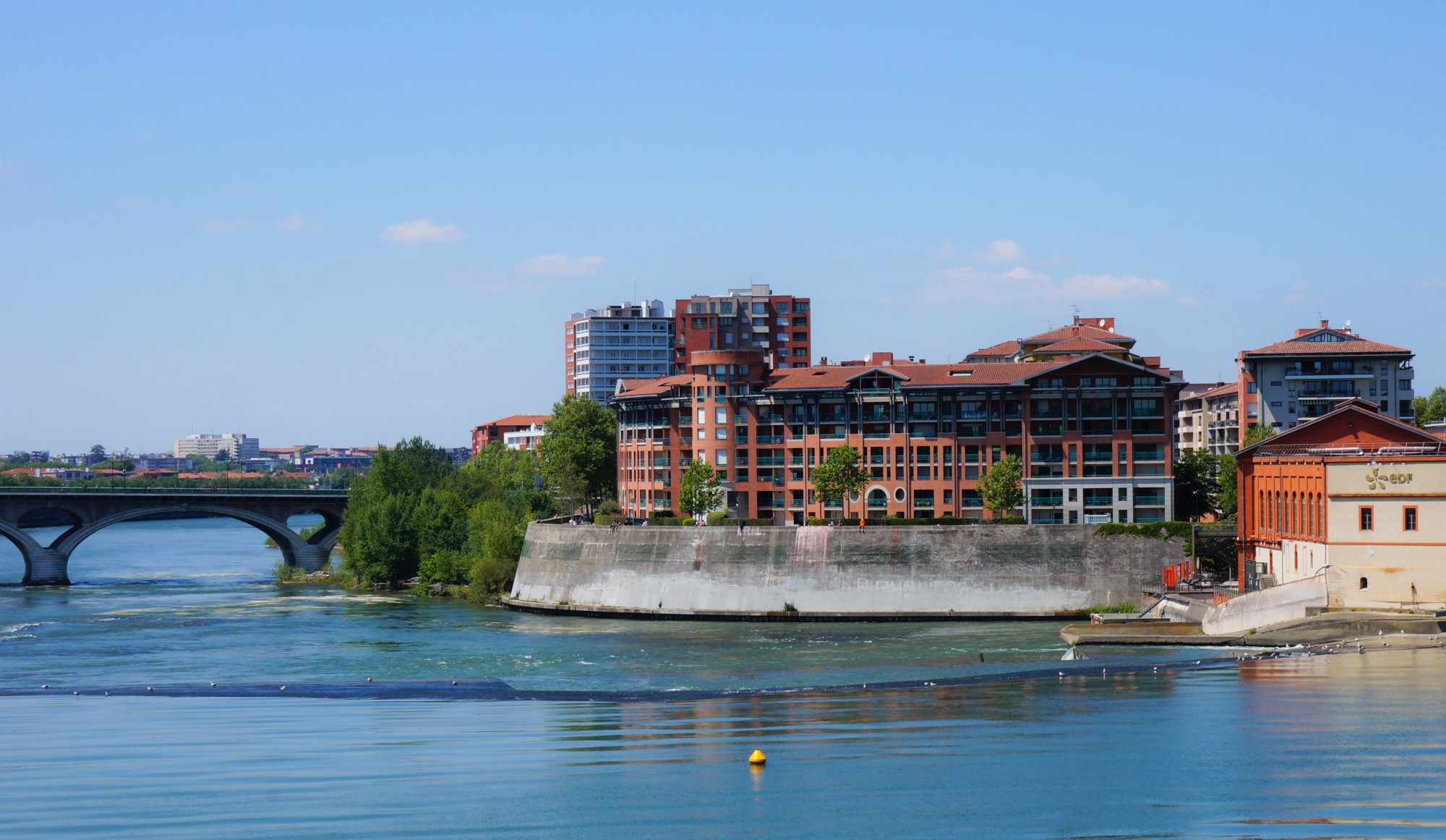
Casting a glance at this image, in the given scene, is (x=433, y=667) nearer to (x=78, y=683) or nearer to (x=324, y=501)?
(x=78, y=683)

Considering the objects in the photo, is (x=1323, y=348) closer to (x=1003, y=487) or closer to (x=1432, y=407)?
(x=1003, y=487)

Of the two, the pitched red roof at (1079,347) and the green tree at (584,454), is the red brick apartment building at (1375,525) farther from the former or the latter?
the green tree at (584,454)

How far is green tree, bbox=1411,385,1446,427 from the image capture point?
543ft

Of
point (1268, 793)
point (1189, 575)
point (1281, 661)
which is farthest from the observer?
point (1189, 575)

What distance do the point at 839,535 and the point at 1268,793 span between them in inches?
2174

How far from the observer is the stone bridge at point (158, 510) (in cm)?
11706

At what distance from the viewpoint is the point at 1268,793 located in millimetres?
33906

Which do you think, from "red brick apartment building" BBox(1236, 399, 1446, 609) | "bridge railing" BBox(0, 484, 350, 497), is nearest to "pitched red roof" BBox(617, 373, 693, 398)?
"bridge railing" BBox(0, 484, 350, 497)

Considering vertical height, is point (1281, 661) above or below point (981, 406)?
below

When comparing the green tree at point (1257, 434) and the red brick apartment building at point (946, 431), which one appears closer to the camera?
the red brick apartment building at point (946, 431)

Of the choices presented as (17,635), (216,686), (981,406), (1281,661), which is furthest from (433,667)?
(981,406)

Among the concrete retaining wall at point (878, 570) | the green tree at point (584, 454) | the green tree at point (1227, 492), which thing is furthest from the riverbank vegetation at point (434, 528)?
the green tree at point (1227, 492)

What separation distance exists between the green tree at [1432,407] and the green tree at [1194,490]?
65.1 metres

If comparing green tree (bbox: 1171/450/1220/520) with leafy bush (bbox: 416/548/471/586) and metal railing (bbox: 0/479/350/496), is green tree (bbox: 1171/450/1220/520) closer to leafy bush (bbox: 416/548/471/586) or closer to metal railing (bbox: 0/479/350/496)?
leafy bush (bbox: 416/548/471/586)
